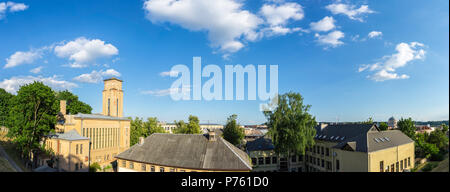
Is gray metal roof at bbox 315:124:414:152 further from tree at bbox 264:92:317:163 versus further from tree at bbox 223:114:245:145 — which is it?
tree at bbox 223:114:245:145

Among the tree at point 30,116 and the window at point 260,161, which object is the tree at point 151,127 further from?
the window at point 260,161

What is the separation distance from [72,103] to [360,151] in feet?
186

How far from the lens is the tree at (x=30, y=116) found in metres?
28.0

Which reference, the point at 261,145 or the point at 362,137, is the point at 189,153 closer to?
the point at 261,145

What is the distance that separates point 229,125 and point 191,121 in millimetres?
9763

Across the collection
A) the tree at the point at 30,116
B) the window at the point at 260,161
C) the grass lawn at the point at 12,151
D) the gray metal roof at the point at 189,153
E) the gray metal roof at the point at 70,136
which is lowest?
the window at the point at 260,161

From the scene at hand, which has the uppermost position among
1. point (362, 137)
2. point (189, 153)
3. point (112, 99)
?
point (112, 99)

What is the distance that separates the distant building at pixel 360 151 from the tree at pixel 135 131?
36145 millimetres

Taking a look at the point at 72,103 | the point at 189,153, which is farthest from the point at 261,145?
the point at 72,103

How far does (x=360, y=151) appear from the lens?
79.5ft

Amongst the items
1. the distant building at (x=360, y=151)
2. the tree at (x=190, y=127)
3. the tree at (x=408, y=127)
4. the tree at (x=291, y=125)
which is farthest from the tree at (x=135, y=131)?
the tree at (x=408, y=127)

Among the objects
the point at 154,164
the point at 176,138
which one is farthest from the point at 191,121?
the point at 154,164
